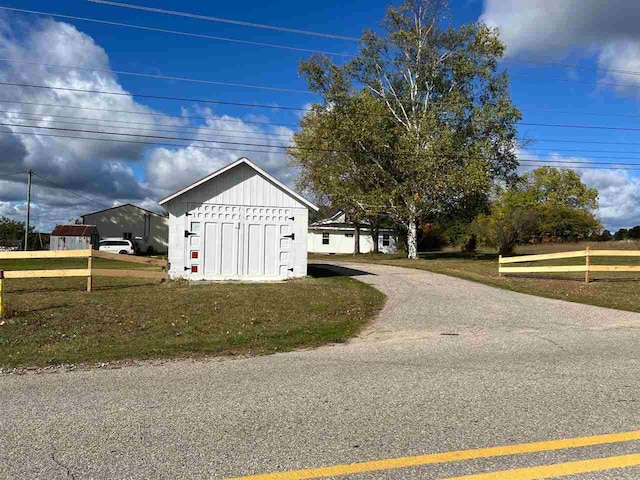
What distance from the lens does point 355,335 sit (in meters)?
9.60

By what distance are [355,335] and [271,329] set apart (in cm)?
162

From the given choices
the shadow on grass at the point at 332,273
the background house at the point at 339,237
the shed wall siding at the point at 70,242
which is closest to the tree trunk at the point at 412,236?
the shadow on grass at the point at 332,273

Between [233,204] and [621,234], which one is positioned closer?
[233,204]

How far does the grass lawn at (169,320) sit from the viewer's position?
8.14 meters

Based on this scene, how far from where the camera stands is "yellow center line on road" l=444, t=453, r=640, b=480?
3533 mm

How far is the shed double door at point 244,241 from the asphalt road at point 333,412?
10.4 metres

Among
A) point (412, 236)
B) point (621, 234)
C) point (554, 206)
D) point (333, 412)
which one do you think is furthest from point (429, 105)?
point (621, 234)

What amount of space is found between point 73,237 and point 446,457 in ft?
168

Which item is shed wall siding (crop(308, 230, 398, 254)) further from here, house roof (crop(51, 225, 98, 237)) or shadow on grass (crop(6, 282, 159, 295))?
shadow on grass (crop(6, 282, 159, 295))

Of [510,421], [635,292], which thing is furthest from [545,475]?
[635,292]

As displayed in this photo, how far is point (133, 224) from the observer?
55438 millimetres

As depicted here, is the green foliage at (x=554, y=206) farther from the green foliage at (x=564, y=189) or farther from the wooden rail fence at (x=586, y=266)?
the wooden rail fence at (x=586, y=266)

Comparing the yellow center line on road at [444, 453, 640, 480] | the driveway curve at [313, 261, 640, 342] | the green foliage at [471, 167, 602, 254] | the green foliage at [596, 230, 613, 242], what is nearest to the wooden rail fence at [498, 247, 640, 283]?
the driveway curve at [313, 261, 640, 342]

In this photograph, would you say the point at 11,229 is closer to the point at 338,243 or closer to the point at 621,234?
the point at 338,243
